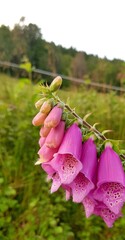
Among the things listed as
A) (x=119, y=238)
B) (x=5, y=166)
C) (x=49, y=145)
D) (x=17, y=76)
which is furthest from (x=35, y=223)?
(x=17, y=76)

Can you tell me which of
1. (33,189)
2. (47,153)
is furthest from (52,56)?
(47,153)

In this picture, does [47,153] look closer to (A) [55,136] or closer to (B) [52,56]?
(A) [55,136]

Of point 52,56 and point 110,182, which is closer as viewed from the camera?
point 110,182

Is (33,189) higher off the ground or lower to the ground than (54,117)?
lower

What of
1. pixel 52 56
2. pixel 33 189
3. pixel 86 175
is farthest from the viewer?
pixel 52 56

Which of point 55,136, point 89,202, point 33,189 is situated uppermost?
point 55,136

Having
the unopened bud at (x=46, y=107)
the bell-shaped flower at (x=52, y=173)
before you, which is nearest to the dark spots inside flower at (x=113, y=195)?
the bell-shaped flower at (x=52, y=173)

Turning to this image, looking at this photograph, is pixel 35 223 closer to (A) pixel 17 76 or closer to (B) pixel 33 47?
(B) pixel 33 47
